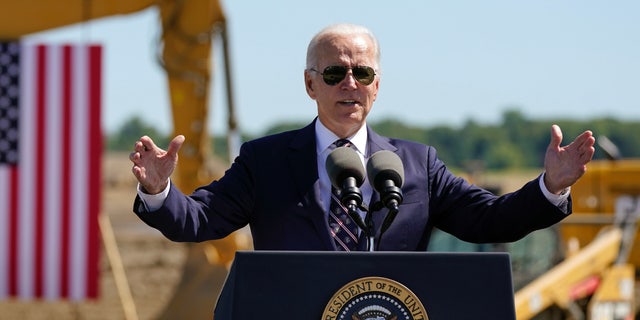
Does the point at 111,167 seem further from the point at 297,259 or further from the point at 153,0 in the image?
the point at 297,259

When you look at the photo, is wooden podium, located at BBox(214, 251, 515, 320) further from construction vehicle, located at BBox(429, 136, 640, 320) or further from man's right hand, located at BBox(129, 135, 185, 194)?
construction vehicle, located at BBox(429, 136, 640, 320)

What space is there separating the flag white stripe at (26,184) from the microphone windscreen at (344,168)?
300 inches

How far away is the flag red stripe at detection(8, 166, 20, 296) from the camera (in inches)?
411

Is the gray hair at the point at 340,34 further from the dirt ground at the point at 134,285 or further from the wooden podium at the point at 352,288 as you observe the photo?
the dirt ground at the point at 134,285

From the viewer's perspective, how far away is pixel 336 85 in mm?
3361

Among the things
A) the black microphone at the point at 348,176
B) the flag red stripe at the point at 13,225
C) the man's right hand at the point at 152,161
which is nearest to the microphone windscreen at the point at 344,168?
the black microphone at the point at 348,176

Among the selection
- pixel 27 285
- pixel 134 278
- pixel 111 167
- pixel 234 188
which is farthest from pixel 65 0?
pixel 111 167

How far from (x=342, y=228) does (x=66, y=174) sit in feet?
24.5

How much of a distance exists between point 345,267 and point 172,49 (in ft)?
28.9

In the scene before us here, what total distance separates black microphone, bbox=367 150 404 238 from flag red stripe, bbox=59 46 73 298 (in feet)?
24.9

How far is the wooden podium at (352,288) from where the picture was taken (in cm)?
279

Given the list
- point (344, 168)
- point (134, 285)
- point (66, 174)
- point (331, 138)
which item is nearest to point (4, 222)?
point (66, 174)

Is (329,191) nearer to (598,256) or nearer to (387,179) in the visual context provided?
(387,179)

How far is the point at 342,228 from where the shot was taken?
3365 mm
